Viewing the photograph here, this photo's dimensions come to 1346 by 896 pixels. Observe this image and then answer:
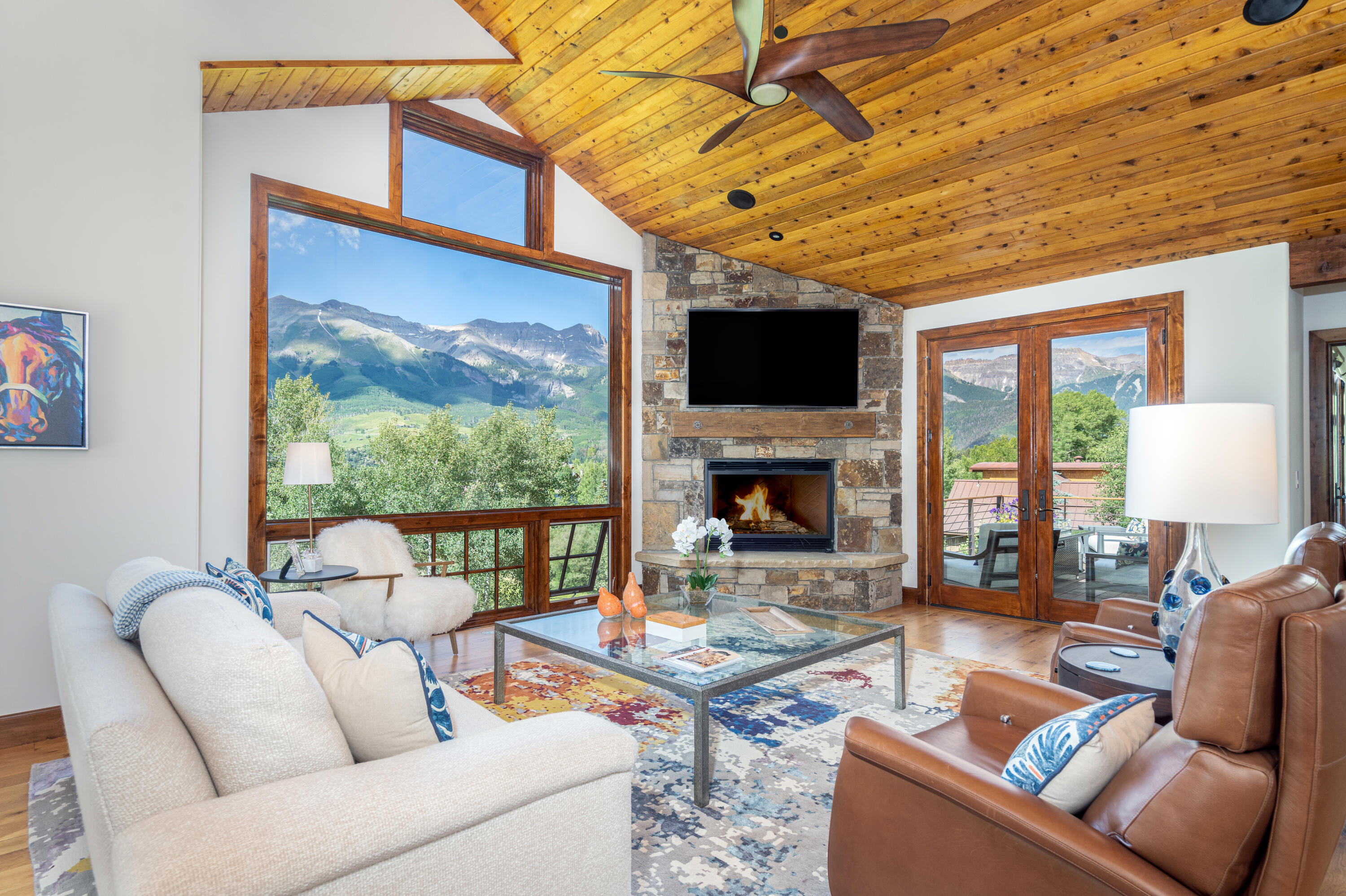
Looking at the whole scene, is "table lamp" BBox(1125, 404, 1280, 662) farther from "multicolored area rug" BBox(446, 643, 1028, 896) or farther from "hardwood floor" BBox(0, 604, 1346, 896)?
"multicolored area rug" BBox(446, 643, 1028, 896)

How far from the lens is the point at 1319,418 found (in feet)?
15.9

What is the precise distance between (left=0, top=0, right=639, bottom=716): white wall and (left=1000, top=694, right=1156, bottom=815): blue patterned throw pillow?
3.45 metres

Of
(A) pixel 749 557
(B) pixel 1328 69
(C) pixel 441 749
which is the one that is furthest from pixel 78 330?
(B) pixel 1328 69

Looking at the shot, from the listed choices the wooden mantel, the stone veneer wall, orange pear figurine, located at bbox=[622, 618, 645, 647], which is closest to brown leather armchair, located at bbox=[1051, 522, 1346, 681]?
orange pear figurine, located at bbox=[622, 618, 645, 647]

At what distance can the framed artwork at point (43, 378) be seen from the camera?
2.82 metres

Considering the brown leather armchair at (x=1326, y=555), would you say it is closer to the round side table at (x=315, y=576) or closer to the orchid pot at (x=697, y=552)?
the orchid pot at (x=697, y=552)

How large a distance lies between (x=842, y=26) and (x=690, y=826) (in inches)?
138

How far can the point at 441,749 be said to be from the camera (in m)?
1.36

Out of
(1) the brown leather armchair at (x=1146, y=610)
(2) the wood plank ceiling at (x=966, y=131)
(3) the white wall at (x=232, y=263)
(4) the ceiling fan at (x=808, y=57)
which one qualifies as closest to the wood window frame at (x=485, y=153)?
(2) the wood plank ceiling at (x=966, y=131)

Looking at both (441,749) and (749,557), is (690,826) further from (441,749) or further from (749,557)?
(749,557)

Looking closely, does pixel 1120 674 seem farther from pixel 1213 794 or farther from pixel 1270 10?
pixel 1270 10

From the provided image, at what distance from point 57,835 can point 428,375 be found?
11.0ft

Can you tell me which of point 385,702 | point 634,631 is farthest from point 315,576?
point 385,702

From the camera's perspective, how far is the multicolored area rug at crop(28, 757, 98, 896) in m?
1.91
